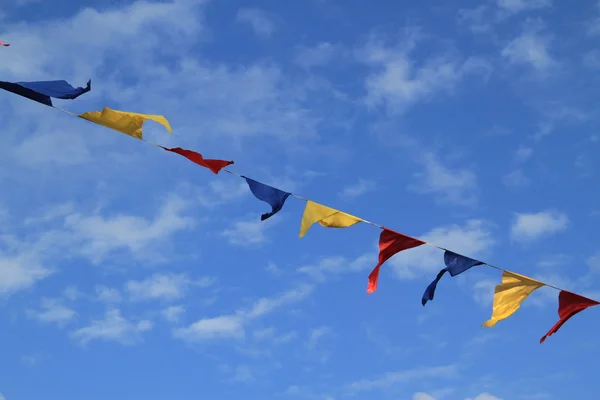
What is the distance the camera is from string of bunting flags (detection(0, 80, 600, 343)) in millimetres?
8883

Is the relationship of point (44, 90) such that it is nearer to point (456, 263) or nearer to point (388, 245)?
point (388, 245)

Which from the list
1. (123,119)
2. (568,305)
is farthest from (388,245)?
(123,119)

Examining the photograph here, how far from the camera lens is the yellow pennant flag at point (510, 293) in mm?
9422

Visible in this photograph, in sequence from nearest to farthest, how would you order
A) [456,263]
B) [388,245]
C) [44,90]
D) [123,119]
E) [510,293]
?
1. [44,90]
2. [123,119]
3. [510,293]
4. [456,263]
5. [388,245]

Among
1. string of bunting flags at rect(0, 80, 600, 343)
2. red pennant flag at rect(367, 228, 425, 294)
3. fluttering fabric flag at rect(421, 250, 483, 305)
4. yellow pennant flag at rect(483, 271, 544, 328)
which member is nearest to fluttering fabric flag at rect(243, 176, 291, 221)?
string of bunting flags at rect(0, 80, 600, 343)

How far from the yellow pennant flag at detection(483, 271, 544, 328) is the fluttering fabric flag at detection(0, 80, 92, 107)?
5772mm

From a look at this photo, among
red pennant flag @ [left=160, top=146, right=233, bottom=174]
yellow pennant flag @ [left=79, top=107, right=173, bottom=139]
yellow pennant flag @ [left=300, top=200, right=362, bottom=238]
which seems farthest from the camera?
yellow pennant flag @ [left=300, top=200, right=362, bottom=238]

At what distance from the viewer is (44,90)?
28.9ft

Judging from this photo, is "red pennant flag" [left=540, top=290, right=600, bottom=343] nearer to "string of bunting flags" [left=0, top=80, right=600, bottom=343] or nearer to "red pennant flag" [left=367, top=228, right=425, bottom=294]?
"string of bunting flags" [left=0, top=80, right=600, bottom=343]

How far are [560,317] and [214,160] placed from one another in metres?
4.86

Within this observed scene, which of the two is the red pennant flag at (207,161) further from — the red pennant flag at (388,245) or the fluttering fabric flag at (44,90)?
the red pennant flag at (388,245)

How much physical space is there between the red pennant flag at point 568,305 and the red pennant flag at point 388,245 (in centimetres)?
194

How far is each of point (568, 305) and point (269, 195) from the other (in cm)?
410

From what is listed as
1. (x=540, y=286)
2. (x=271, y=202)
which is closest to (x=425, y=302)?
(x=540, y=286)
